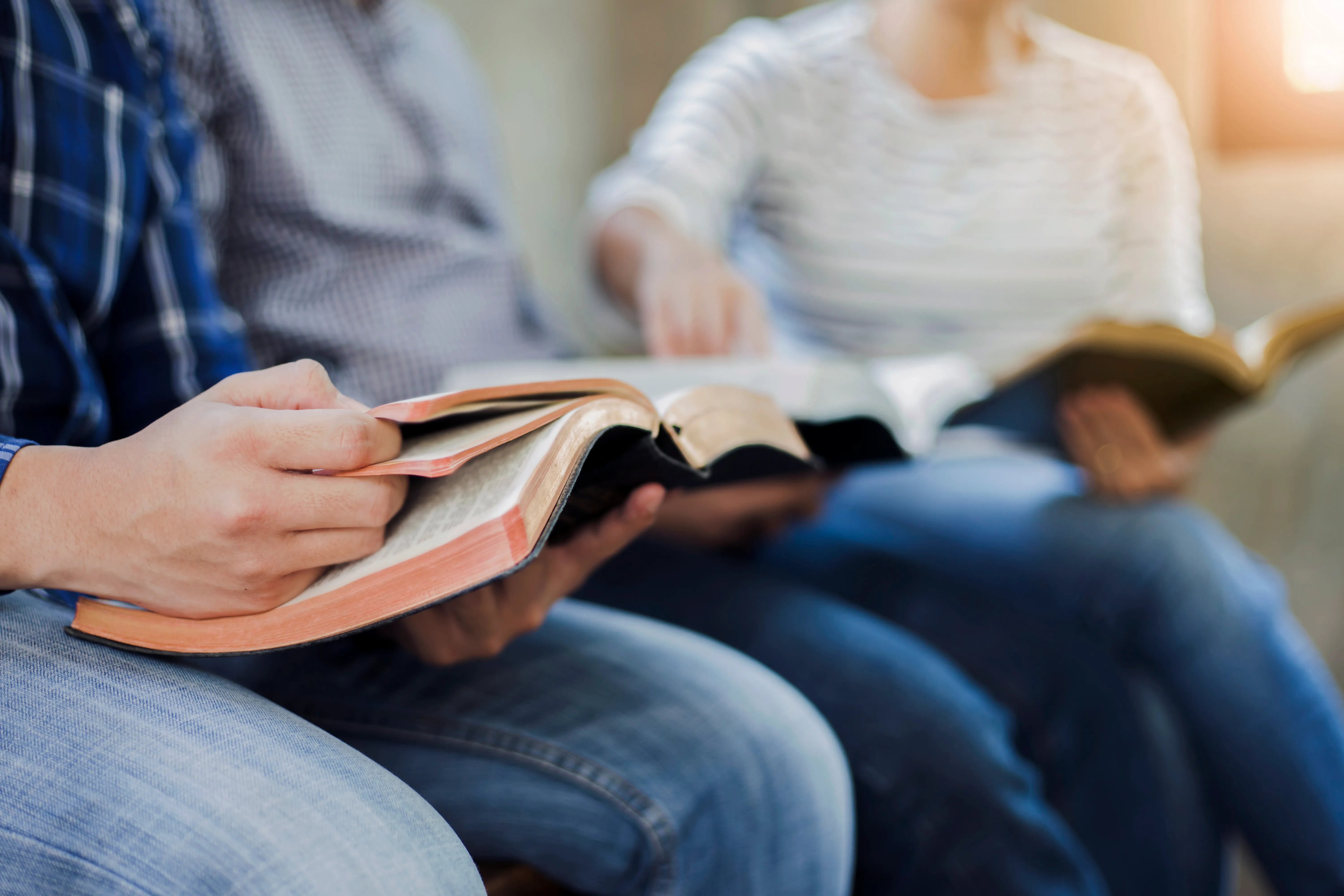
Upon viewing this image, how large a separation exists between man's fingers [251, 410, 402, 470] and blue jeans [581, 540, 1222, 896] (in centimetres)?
37

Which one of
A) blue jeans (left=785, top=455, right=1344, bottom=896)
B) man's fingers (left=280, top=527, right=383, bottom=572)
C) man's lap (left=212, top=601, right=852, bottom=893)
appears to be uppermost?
man's fingers (left=280, top=527, right=383, bottom=572)

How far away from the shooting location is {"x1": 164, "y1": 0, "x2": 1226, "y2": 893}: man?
0.55 meters

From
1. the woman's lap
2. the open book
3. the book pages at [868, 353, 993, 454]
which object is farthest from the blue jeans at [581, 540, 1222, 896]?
the open book

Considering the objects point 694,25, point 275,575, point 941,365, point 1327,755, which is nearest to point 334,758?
point 275,575

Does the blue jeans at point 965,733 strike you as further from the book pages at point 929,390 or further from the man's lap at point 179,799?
the man's lap at point 179,799

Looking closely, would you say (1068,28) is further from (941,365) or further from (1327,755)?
(1327,755)

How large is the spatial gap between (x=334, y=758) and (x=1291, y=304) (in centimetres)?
156

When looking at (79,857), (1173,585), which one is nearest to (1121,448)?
(1173,585)

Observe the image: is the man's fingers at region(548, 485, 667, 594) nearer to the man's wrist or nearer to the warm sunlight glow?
the man's wrist

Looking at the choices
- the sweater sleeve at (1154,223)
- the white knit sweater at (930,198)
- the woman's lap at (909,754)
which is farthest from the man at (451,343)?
the sweater sleeve at (1154,223)

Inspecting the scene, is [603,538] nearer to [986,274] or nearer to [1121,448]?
[1121,448]

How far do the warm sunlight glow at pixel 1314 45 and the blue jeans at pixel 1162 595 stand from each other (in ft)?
2.94

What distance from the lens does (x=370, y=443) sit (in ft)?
0.98

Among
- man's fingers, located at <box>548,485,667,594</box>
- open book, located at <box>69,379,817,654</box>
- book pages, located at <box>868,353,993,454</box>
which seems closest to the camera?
open book, located at <box>69,379,817,654</box>
